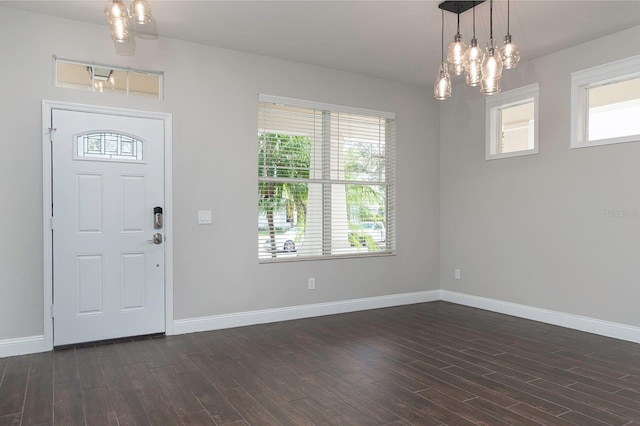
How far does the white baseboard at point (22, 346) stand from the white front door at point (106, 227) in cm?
11

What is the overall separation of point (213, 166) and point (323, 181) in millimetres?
1369

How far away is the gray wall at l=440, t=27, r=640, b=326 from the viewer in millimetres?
4223

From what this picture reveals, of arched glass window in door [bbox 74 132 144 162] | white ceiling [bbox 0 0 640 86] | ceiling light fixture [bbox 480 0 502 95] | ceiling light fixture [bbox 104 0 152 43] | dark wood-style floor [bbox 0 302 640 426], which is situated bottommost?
dark wood-style floor [bbox 0 302 640 426]

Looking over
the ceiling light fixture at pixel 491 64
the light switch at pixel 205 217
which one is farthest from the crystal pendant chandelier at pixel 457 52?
the light switch at pixel 205 217

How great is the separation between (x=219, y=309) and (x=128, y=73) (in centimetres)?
254


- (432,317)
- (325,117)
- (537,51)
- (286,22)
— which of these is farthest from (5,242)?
(537,51)

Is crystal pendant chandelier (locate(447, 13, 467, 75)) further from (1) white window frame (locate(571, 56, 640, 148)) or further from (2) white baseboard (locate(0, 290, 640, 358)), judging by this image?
(2) white baseboard (locate(0, 290, 640, 358))

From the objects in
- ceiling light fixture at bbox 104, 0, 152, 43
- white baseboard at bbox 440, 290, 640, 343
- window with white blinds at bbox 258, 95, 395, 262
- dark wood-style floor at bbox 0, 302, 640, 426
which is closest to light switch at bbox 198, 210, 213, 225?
window with white blinds at bbox 258, 95, 395, 262

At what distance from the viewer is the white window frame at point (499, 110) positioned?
4973 mm

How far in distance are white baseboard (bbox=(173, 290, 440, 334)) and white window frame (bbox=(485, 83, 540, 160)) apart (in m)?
2.10

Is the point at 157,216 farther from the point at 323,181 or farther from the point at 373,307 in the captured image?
the point at 373,307

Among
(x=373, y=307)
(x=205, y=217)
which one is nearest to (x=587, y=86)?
(x=373, y=307)

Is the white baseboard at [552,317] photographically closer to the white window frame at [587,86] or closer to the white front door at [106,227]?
the white window frame at [587,86]

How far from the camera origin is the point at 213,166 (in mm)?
4578
